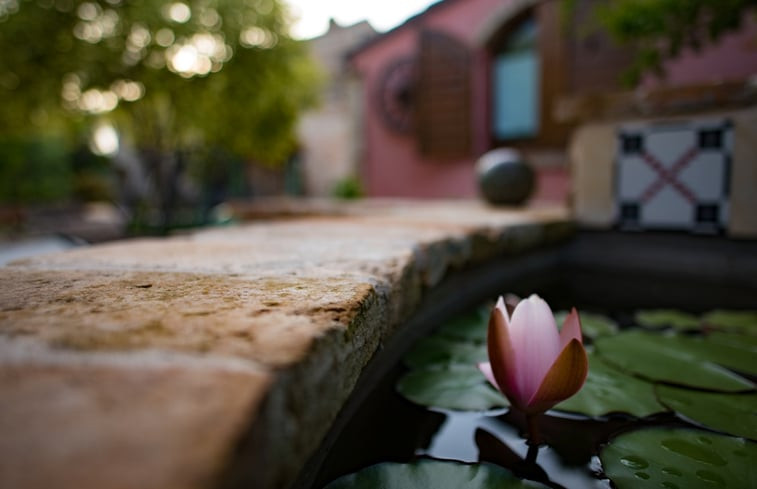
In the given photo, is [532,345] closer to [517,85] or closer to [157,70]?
[157,70]

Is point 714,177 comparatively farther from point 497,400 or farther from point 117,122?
point 117,122

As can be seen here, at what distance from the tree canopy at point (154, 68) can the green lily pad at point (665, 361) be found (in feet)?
13.5

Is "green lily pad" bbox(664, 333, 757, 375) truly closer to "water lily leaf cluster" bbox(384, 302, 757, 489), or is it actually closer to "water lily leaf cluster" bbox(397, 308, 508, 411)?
"water lily leaf cluster" bbox(384, 302, 757, 489)

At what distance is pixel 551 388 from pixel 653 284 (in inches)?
71.9

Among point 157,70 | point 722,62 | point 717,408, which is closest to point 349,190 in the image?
point 157,70

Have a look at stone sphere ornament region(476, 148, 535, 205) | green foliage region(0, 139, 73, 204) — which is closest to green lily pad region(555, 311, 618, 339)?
stone sphere ornament region(476, 148, 535, 205)

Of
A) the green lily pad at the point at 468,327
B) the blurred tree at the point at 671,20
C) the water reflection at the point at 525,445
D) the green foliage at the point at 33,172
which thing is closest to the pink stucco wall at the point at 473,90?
the blurred tree at the point at 671,20

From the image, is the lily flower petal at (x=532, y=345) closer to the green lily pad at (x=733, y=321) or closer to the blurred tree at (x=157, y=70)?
the green lily pad at (x=733, y=321)

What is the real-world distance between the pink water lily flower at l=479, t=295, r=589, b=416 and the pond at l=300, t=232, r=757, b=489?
4.7 inches

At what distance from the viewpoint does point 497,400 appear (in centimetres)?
90

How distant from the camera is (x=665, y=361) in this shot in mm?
1089

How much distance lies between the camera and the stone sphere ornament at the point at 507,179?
3180 millimetres

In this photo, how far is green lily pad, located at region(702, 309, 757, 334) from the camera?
4.48ft

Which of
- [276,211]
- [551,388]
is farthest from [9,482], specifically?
[276,211]
